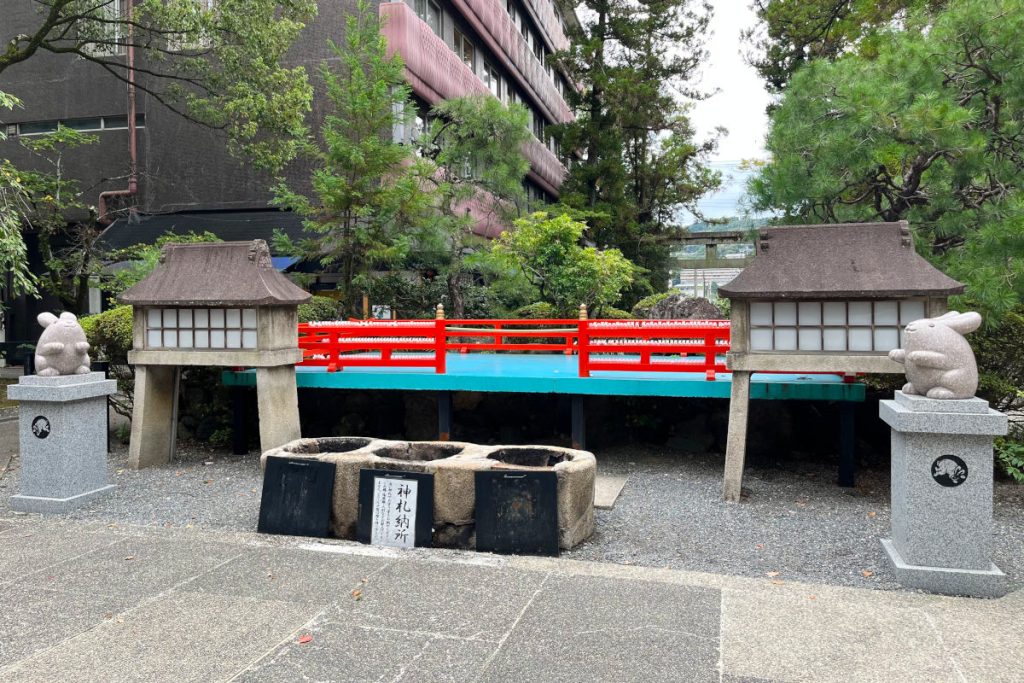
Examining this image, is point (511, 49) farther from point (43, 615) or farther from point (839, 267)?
point (43, 615)

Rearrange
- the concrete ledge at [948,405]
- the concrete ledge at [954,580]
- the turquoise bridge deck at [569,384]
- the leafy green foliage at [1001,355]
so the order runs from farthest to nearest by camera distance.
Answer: the turquoise bridge deck at [569,384], the leafy green foliage at [1001,355], the concrete ledge at [948,405], the concrete ledge at [954,580]

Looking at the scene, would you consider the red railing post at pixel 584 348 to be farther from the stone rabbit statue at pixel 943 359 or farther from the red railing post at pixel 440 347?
the stone rabbit statue at pixel 943 359

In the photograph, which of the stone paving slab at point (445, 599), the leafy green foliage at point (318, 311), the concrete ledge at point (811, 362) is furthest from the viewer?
the leafy green foliage at point (318, 311)

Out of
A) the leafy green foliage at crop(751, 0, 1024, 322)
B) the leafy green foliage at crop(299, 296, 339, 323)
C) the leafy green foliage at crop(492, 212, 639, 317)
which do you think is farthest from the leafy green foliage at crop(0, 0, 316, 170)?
the leafy green foliage at crop(751, 0, 1024, 322)

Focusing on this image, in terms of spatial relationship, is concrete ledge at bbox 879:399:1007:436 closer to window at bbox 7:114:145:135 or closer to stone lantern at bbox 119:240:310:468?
stone lantern at bbox 119:240:310:468

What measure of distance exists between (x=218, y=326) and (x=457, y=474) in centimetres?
490

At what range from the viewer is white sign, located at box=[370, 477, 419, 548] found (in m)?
6.60

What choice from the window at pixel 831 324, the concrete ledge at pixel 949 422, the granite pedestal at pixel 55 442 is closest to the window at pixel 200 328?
the granite pedestal at pixel 55 442

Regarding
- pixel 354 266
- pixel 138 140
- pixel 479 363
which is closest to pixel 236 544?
pixel 479 363

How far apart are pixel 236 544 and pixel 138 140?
19.9m

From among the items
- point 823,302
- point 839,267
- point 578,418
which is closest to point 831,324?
point 823,302

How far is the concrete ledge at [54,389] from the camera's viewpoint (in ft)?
26.1

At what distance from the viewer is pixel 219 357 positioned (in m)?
9.73

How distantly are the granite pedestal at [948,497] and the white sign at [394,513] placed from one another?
4072mm
